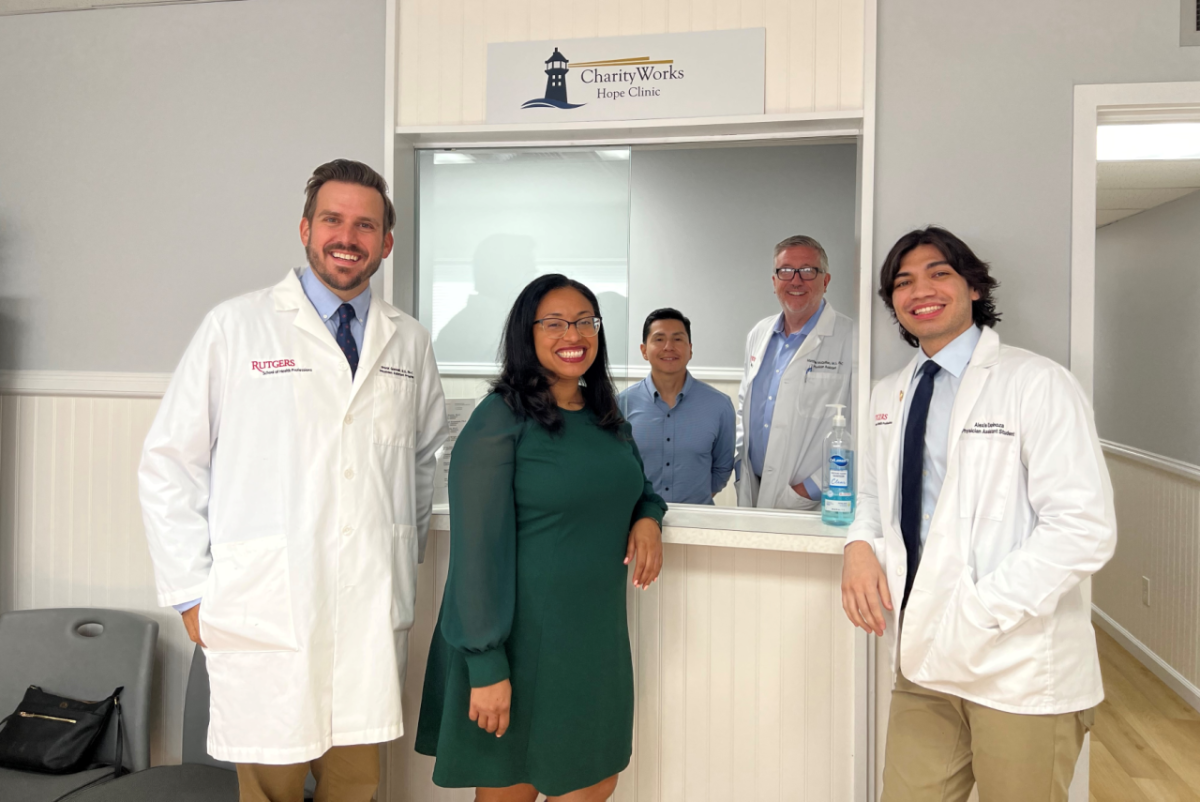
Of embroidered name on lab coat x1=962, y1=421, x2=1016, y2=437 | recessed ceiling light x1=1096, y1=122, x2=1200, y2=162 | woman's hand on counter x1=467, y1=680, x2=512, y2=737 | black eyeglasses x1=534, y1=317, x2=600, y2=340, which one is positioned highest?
recessed ceiling light x1=1096, y1=122, x2=1200, y2=162

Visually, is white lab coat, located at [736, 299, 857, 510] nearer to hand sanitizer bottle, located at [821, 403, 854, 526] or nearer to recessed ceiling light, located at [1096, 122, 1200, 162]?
hand sanitizer bottle, located at [821, 403, 854, 526]

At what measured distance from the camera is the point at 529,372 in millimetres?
1717

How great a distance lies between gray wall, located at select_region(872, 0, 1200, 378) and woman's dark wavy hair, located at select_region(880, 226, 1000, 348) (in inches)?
12.6

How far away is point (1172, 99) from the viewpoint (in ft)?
6.60

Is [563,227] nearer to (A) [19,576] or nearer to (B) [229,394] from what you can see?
(B) [229,394]

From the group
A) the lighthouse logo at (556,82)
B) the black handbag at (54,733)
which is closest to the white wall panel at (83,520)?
the black handbag at (54,733)

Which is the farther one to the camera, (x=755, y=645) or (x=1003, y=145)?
(x=755, y=645)

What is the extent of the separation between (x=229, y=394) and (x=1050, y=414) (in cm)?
179

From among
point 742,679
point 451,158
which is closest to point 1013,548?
point 742,679

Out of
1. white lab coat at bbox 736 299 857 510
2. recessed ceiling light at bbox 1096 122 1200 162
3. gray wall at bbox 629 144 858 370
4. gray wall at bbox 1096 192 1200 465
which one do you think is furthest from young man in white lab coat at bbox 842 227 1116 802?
gray wall at bbox 1096 192 1200 465

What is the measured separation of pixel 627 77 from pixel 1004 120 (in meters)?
1.08

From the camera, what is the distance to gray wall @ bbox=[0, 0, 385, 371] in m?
2.46

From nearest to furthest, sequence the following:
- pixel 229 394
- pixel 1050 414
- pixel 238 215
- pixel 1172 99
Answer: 1. pixel 1050 414
2. pixel 229 394
3. pixel 1172 99
4. pixel 238 215

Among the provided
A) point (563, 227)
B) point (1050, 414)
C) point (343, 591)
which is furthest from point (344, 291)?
point (1050, 414)
